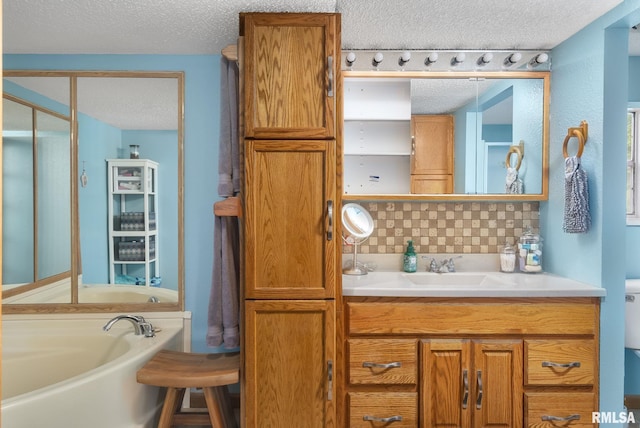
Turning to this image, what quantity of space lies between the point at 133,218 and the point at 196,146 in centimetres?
61

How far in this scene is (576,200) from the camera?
2.20 m

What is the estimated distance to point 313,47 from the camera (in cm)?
206

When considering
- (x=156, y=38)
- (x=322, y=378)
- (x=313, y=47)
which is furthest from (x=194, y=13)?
(x=322, y=378)

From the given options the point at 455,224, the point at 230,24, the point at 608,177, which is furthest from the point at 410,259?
the point at 230,24

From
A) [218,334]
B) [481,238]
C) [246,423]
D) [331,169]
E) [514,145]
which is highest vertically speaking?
[514,145]

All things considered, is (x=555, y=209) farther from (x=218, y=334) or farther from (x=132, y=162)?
(x=132, y=162)

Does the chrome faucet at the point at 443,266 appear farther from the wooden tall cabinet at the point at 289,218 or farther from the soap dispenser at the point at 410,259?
the wooden tall cabinet at the point at 289,218

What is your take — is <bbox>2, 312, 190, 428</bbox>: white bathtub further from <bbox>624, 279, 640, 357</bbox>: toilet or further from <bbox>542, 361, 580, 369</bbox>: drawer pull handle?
<bbox>624, 279, 640, 357</bbox>: toilet

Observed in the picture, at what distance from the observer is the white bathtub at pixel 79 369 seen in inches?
72.2

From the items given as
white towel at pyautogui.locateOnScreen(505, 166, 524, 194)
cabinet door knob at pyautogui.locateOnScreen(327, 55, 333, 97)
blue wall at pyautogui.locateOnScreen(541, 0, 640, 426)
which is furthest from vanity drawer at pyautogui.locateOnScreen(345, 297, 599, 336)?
cabinet door knob at pyautogui.locateOnScreen(327, 55, 333, 97)

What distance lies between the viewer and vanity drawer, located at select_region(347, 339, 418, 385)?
212 centimetres

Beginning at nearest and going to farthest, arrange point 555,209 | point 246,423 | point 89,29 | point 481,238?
point 246,423 < point 89,29 < point 555,209 < point 481,238

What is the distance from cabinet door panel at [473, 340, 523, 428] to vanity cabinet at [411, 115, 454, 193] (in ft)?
3.13

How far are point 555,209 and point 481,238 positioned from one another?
1.47 feet
